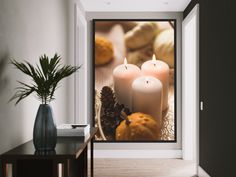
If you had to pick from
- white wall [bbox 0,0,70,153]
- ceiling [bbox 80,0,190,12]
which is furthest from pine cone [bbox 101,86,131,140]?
white wall [bbox 0,0,70,153]

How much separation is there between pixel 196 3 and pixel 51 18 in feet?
7.40

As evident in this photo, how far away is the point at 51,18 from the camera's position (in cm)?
404

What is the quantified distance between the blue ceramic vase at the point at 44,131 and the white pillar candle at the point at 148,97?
4.19 m

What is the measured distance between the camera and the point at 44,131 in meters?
2.58

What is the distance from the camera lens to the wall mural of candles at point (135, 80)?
6.78m

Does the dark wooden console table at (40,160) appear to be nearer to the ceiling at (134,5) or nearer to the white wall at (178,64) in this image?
the ceiling at (134,5)

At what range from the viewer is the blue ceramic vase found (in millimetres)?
2562

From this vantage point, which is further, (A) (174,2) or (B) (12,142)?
(A) (174,2)

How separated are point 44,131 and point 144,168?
3464 mm

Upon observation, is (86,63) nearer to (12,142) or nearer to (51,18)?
(51,18)

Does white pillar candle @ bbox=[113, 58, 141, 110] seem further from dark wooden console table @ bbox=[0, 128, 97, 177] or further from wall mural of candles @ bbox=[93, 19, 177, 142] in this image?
dark wooden console table @ bbox=[0, 128, 97, 177]
